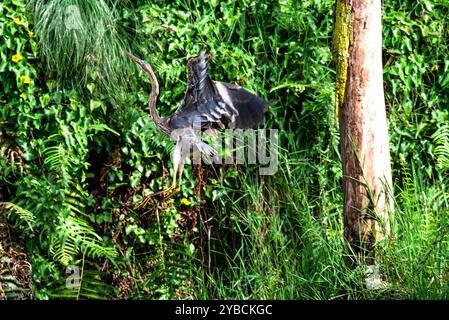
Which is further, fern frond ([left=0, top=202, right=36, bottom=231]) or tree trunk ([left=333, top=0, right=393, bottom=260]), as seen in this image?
fern frond ([left=0, top=202, right=36, bottom=231])

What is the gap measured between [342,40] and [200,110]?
3.19 ft

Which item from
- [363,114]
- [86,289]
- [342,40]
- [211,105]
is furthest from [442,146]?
[86,289]

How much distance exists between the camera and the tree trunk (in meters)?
4.73

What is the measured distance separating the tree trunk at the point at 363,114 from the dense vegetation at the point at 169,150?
203mm

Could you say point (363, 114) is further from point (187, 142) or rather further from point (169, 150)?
point (169, 150)

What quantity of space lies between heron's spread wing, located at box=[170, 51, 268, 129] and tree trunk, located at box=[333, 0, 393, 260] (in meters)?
0.57

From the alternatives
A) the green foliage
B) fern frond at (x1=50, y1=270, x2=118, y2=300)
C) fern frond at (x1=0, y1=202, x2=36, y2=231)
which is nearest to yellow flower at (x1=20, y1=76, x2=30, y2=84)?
the green foliage

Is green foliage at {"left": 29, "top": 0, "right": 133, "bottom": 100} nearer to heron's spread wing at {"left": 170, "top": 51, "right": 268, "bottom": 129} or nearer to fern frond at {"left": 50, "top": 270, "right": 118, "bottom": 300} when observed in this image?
fern frond at {"left": 50, "top": 270, "right": 118, "bottom": 300}

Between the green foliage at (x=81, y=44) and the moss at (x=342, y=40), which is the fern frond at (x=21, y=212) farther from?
the moss at (x=342, y=40)

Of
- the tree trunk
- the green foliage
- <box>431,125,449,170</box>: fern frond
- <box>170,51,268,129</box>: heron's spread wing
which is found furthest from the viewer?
<box>431,125,449,170</box>: fern frond

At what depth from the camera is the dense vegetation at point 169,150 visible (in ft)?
17.2

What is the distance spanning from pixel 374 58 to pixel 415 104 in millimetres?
1472

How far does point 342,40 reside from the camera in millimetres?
4758

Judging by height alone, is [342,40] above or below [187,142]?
above
